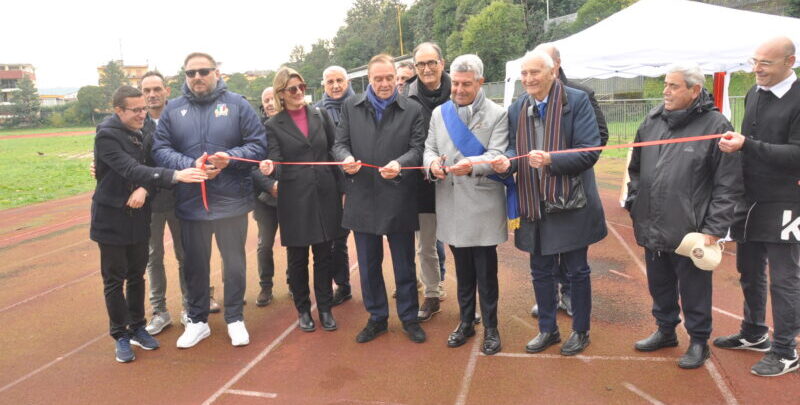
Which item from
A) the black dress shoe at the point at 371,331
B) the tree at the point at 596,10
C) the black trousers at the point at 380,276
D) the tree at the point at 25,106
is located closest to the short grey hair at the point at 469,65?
the black trousers at the point at 380,276

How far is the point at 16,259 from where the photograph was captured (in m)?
7.67

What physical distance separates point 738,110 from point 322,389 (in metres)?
16.5

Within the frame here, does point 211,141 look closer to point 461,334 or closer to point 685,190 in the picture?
point 461,334

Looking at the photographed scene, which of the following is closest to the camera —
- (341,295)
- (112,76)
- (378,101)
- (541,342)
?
(541,342)

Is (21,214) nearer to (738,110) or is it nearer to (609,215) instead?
(609,215)

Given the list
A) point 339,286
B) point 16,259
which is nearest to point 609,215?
point 339,286

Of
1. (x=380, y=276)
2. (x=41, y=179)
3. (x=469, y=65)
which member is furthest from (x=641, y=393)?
(x=41, y=179)

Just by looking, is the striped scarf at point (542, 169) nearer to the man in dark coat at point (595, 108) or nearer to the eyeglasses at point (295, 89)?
the man in dark coat at point (595, 108)

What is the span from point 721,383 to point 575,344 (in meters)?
0.92

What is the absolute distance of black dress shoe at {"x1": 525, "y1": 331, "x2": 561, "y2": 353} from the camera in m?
4.03

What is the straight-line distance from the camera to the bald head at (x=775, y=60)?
3.42 m

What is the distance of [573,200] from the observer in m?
3.70

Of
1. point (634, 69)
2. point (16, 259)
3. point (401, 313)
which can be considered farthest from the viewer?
point (634, 69)

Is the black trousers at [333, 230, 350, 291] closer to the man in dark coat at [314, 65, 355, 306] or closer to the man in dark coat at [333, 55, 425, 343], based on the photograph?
the man in dark coat at [314, 65, 355, 306]
